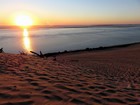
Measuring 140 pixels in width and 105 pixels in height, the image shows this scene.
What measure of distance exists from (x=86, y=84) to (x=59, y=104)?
2.47 m

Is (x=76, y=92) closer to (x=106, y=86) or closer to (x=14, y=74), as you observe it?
(x=106, y=86)

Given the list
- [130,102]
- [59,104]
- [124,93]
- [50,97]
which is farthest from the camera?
[124,93]

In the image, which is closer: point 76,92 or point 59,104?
point 59,104

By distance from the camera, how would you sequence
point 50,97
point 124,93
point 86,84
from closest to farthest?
1. point 50,97
2. point 124,93
3. point 86,84

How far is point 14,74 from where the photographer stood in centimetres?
811

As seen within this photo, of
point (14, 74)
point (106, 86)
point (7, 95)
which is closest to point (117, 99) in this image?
point (106, 86)

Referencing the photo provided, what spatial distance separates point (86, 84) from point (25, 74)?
6.62 ft

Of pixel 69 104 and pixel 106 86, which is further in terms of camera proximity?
pixel 106 86

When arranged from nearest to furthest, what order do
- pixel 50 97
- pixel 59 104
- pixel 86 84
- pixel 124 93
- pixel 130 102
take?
pixel 59 104 < pixel 50 97 < pixel 130 102 < pixel 124 93 < pixel 86 84

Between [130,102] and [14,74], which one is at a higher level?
[14,74]

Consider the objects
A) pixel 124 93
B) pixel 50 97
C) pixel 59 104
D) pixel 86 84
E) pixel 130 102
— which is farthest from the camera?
pixel 86 84

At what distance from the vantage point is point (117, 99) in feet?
21.8

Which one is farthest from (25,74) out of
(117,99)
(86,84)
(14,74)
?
(117,99)

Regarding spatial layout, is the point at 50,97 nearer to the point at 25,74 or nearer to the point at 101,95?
the point at 101,95
